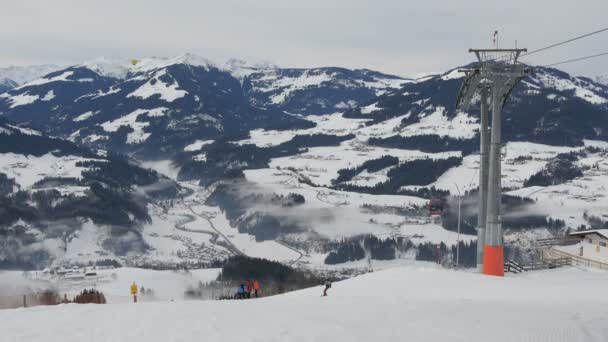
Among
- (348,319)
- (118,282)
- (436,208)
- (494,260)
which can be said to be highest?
(436,208)

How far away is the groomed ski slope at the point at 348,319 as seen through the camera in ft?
78.7

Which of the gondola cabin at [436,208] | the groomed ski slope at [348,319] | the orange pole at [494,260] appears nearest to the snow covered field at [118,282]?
the gondola cabin at [436,208]

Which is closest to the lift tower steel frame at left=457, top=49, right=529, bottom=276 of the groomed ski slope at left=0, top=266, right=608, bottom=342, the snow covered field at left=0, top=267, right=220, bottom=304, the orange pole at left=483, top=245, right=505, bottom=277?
the orange pole at left=483, top=245, right=505, bottom=277

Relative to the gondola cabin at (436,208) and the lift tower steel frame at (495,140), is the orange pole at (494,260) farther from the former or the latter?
the gondola cabin at (436,208)

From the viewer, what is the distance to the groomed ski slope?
944 inches

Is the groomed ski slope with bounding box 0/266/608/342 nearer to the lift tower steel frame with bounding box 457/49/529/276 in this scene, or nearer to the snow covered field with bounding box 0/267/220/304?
the lift tower steel frame with bounding box 457/49/529/276

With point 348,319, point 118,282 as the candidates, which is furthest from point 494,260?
point 118,282

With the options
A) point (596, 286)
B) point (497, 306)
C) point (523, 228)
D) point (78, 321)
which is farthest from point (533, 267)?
point (523, 228)

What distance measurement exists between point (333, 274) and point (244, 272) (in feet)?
84.3

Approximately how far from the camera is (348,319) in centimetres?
2747

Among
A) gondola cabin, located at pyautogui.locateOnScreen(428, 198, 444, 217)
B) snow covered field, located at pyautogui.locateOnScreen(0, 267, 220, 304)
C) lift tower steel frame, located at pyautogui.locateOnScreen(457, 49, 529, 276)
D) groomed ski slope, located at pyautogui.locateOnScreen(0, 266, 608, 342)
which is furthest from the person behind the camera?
snow covered field, located at pyautogui.locateOnScreen(0, 267, 220, 304)

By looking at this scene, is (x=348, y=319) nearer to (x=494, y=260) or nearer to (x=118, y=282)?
(x=494, y=260)

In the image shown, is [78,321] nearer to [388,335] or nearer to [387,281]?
[388,335]

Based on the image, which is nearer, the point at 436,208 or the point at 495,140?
the point at 495,140
